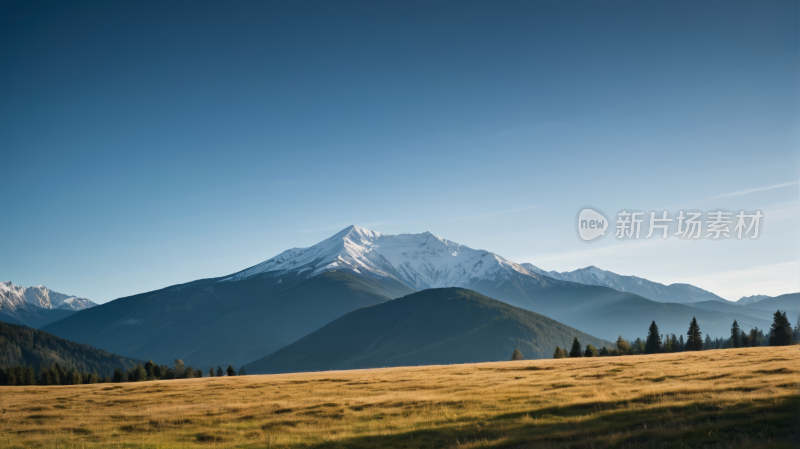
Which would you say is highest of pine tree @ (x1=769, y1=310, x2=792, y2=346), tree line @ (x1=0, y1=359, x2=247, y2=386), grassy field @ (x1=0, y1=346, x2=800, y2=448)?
grassy field @ (x1=0, y1=346, x2=800, y2=448)

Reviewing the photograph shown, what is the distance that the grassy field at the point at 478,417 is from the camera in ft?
66.8

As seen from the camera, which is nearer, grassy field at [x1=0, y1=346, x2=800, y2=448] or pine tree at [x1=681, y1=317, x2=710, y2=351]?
grassy field at [x1=0, y1=346, x2=800, y2=448]

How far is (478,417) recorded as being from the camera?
2938 centimetres

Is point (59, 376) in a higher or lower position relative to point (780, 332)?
lower

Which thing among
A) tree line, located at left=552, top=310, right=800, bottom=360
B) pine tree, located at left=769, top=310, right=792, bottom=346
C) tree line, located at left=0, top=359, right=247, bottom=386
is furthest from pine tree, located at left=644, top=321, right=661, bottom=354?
tree line, located at left=0, top=359, right=247, bottom=386

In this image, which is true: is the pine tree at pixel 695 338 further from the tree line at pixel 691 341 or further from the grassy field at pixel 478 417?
the grassy field at pixel 478 417

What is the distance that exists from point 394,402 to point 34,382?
438 ft

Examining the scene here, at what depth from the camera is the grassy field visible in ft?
66.8

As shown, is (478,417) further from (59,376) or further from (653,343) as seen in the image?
(59,376)

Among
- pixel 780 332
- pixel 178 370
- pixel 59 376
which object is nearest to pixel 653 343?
pixel 780 332

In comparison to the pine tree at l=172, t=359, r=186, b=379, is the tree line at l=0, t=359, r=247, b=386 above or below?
above

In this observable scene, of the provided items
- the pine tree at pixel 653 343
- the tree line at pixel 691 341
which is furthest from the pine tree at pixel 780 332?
the pine tree at pixel 653 343

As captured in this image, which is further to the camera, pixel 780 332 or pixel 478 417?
pixel 780 332

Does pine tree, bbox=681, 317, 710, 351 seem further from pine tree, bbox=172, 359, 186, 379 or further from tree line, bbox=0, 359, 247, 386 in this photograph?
pine tree, bbox=172, 359, 186, 379
